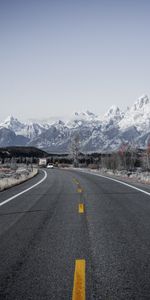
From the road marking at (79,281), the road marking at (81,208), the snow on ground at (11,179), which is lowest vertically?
the road marking at (79,281)

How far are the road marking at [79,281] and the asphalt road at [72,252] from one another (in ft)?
0.15

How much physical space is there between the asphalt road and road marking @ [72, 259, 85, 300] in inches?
1.9

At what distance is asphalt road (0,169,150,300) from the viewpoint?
4965mm

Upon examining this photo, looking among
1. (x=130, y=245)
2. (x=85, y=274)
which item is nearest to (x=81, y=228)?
(x=130, y=245)

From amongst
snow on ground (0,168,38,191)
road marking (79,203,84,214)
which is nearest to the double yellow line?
road marking (79,203,84,214)

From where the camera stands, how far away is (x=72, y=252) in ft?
22.1

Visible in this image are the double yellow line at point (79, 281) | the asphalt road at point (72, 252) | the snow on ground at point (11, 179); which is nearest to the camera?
the double yellow line at point (79, 281)

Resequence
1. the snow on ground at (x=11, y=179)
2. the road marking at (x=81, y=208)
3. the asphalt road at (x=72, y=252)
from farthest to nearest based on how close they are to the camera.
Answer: the snow on ground at (x=11, y=179) < the road marking at (x=81, y=208) < the asphalt road at (x=72, y=252)

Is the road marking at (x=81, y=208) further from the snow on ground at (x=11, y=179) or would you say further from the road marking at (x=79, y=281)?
the snow on ground at (x=11, y=179)

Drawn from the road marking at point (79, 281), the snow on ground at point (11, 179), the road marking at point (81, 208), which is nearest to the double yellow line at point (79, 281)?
the road marking at point (79, 281)

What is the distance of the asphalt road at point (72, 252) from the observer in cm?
496

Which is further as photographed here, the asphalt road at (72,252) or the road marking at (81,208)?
the road marking at (81,208)

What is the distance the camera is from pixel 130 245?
7.14 m

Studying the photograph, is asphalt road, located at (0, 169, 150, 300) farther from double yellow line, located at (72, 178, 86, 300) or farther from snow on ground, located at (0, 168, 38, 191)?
snow on ground, located at (0, 168, 38, 191)
